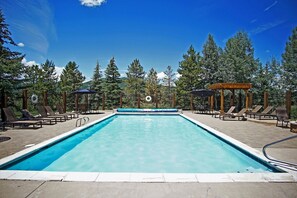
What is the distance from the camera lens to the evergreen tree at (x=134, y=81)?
2826 centimetres

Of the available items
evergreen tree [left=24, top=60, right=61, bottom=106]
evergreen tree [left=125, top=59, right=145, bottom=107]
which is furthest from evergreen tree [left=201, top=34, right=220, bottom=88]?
evergreen tree [left=24, top=60, right=61, bottom=106]

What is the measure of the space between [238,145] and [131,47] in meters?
22.8

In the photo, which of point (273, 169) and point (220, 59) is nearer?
point (273, 169)

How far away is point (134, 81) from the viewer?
1148 inches

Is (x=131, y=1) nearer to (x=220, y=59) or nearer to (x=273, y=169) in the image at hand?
(x=273, y=169)

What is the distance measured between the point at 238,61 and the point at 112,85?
16.0 m

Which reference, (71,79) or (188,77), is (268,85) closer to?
(188,77)

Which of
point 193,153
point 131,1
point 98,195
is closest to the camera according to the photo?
point 98,195

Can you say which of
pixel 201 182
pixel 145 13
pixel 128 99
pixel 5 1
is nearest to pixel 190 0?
pixel 145 13

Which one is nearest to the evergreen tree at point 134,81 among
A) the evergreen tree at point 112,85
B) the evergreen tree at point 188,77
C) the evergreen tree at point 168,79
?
the evergreen tree at point 112,85

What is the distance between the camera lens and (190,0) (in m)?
13.3

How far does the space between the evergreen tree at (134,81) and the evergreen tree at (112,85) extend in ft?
5.23

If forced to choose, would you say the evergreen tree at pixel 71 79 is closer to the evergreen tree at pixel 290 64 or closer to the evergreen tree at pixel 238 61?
the evergreen tree at pixel 238 61

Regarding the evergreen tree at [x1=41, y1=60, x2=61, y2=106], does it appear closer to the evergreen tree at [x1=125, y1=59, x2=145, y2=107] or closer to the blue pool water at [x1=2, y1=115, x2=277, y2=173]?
the evergreen tree at [x1=125, y1=59, x2=145, y2=107]
